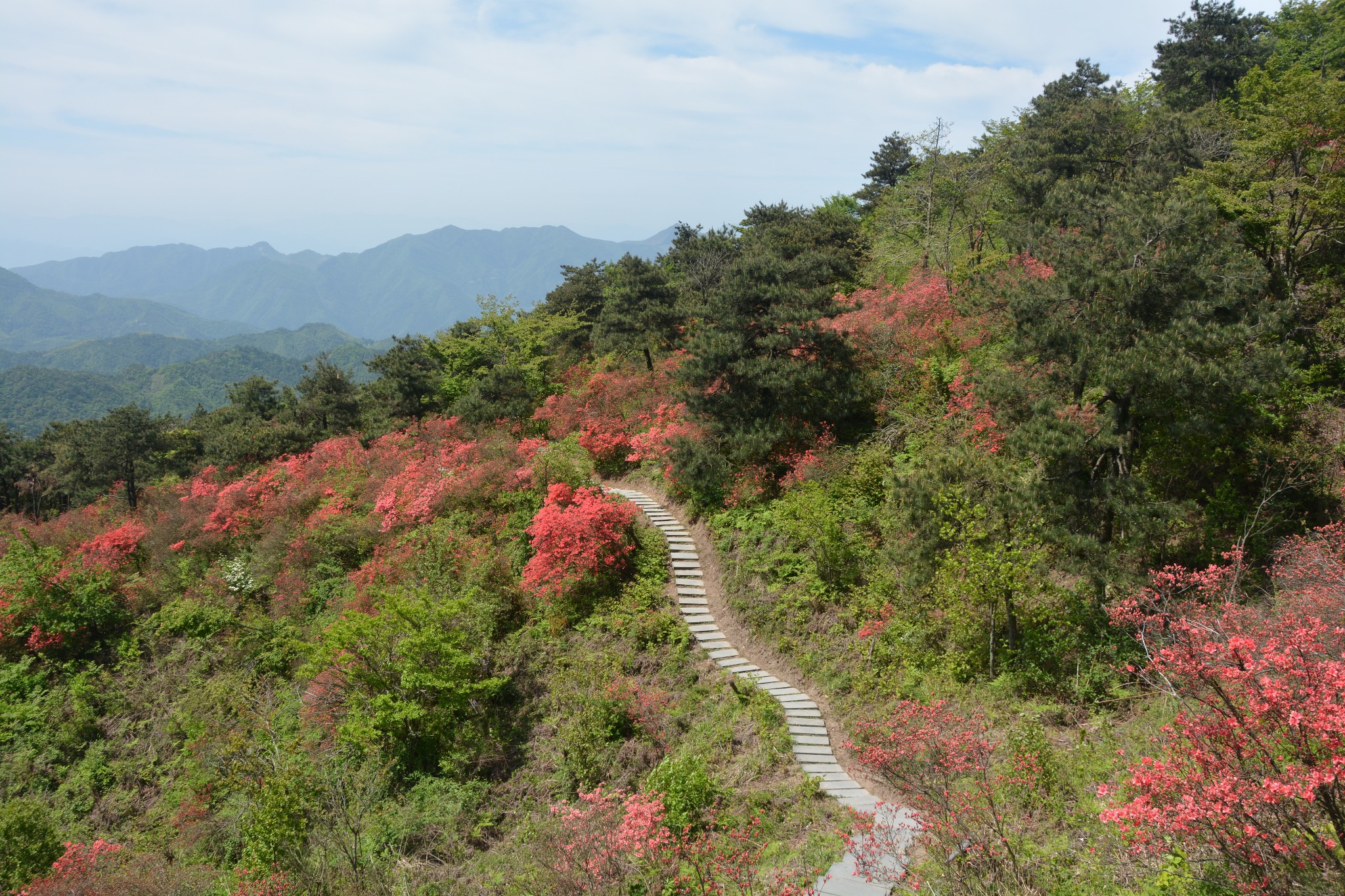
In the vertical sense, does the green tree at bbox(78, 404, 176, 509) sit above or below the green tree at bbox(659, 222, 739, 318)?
below

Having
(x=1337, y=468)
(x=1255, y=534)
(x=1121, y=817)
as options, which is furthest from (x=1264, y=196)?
(x=1121, y=817)

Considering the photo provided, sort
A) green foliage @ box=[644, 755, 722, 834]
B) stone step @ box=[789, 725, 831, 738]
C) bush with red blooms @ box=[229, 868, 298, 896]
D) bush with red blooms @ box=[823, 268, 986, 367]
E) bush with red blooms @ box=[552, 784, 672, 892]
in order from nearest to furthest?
1. bush with red blooms @ box=[552, 784, 672, 892]
2. green foliage @ box=[644, 755, 722, 834]
3. bush with red blooms @ box=[229, 868, 298, 896]
4. stone step @ box=[789, 725, 831, 738]
5. bush with red blooms @ box=[823, 268, 986, 367]

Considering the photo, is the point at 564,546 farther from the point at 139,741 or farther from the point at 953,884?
the point at 139,741

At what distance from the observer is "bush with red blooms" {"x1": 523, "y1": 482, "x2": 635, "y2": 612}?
1535 centimetres

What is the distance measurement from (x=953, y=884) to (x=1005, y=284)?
31.5 feet

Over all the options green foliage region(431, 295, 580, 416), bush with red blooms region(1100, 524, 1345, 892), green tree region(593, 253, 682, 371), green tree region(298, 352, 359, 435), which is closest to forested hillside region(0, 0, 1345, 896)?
bush with red blooms region(1100, 524, 1345, 892)

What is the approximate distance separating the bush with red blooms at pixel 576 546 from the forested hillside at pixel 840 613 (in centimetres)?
10

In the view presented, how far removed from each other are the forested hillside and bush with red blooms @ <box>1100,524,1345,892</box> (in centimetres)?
5

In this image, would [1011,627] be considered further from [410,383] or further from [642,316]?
[410,383]

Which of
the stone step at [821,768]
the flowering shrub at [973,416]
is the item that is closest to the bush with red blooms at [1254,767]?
the stone step at [821,768]

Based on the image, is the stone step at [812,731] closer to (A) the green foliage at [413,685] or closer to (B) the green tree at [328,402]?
(A) the green foliage at [413,685]

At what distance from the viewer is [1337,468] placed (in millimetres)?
10805

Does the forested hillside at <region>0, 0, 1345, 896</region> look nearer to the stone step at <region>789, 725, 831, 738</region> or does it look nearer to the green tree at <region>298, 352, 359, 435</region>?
the stone step at <region>789, 725, 831, 738</region>

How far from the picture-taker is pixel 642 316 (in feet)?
89.5
